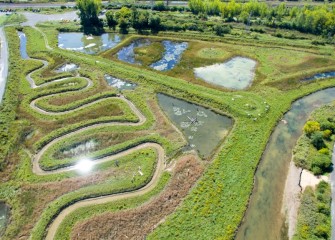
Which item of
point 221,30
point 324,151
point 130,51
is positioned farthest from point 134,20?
point 324,151

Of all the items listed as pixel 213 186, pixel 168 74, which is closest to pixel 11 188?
pixel 213 186

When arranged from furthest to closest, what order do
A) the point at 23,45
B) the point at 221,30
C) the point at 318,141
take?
the point at 221,30 < the point at 23,45 < the point at 318,141

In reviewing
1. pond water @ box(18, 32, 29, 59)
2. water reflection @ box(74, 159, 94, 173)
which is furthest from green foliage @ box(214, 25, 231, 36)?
water reflection @ box(74, 159, 94, 173)

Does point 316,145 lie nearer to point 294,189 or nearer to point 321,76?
point 294,189

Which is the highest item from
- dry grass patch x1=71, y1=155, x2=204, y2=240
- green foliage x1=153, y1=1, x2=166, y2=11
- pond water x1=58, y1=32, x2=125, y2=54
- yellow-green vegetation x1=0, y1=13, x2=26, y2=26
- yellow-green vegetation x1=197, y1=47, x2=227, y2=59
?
green foliage x1=153, y1=1, x2=166, y2=11

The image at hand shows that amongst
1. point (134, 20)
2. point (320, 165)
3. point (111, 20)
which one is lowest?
point (320, 165)

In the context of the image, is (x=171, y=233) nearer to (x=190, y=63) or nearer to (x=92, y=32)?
(x=190, y=63)

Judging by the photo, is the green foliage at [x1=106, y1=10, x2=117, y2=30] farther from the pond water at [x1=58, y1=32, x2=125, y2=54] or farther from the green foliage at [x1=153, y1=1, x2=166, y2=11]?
the green foliage at [x1=153, y1=1, x2=166, y2=11]
